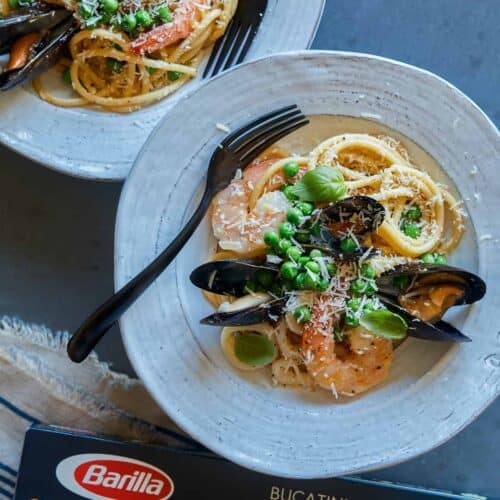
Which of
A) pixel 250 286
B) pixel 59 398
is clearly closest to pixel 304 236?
pixel 250 286

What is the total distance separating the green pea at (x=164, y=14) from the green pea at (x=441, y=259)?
1.23 meters

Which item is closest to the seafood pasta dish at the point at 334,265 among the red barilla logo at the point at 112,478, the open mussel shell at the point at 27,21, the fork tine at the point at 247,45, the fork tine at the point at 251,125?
the fork tine at the point at 251,125

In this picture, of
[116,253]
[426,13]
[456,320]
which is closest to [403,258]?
[456,320]

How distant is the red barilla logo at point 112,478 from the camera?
8.82 feet

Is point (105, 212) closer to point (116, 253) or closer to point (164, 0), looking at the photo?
point (116, 253)

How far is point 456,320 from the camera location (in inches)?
93.4

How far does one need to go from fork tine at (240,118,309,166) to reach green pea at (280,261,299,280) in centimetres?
38

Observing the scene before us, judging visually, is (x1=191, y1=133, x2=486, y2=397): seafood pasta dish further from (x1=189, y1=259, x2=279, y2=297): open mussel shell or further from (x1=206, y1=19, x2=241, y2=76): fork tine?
(x1=206, y1=19, x2=241, y2=76): fork tine

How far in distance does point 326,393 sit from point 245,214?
0.65m

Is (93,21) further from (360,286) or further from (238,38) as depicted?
(360,286)

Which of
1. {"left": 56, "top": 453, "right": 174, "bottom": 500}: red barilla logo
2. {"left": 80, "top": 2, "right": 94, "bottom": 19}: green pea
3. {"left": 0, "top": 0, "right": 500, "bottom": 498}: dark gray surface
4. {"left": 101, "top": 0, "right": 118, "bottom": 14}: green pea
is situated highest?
{"left": 101, "top": 0, "right": 118, "bottom": 14}: green pea

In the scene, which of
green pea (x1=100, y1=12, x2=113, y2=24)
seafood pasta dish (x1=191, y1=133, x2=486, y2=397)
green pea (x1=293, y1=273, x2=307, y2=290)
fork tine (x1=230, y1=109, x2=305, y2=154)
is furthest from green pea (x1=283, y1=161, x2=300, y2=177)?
green pea (x1=100, y1=12, x2=113, y2=24)

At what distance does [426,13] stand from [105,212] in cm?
148

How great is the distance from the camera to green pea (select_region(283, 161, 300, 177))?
2383 millimetres
